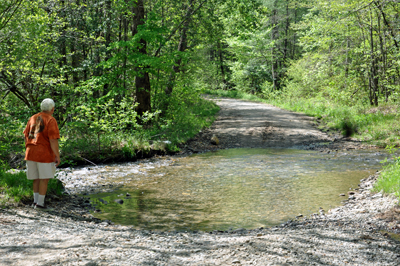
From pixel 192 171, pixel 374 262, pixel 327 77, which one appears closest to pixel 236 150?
pixel 192 171

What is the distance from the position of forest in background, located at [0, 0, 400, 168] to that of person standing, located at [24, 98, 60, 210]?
70.4 inches

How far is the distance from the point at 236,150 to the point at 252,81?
32.5 metres

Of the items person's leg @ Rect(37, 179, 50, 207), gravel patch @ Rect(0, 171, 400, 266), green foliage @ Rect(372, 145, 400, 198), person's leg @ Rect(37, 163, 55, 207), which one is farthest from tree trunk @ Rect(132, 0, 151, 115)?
green foliage @ Rect(372, 145, 400, 198)

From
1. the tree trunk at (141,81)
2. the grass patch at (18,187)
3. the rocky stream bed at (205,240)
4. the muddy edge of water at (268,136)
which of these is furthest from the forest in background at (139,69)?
the rocky stream bed at (205,240)

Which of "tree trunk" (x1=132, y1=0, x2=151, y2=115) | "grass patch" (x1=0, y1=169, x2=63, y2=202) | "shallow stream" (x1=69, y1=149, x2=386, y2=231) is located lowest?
"shallow stream" (x1=69, y1=149, x2=386, y2=231)

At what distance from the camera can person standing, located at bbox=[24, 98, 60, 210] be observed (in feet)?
19.6

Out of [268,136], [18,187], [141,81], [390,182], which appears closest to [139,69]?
[141,81]

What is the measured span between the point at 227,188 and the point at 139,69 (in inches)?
300

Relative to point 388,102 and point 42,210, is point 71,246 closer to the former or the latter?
point 42,210

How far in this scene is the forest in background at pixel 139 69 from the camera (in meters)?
11.2

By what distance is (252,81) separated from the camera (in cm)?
4591

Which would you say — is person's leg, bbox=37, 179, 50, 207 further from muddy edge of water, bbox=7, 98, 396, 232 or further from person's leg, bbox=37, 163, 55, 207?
muddy edge of water, bbox=7, 98, 396, 232

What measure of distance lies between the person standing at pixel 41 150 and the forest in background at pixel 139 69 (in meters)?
1.79

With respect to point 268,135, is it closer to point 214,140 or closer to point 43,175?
point 214,140
